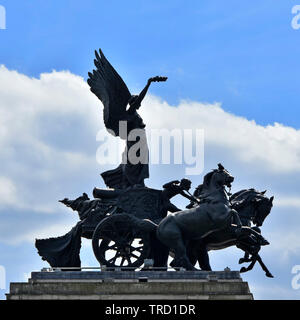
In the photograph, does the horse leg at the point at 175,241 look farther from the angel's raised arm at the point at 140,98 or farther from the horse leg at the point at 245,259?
the angel's raised arm at the point at 140,98

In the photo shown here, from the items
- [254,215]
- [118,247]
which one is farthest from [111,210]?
[254,215]

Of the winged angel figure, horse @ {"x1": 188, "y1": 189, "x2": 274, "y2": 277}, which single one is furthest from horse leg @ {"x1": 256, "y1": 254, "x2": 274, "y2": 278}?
the winged angel figure

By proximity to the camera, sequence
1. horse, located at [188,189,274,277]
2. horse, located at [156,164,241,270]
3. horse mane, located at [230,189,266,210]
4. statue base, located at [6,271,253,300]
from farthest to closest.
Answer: horse mane, located at [230,189,266,210]
horse, located at [188,189,274,277]
horse, located at [156,164,241,270]
statue base, located at [6,271,253,300]

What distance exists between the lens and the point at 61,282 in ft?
192

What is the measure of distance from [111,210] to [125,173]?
1831 millimetres

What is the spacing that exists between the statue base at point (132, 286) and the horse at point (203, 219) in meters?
1.40

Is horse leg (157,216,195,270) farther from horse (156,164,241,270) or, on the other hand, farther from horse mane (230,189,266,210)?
horse mane (230,189,266,210)

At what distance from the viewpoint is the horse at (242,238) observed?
197 ft

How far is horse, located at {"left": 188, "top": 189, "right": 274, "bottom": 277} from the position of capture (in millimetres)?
60156

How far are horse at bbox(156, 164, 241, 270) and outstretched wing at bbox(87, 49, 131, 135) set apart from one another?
512cm

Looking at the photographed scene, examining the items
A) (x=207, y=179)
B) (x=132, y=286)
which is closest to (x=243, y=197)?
(x=207, y=179)

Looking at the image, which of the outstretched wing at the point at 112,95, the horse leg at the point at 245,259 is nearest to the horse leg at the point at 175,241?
the horse leg at the point at 245,259

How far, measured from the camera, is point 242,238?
5991 centimetres
